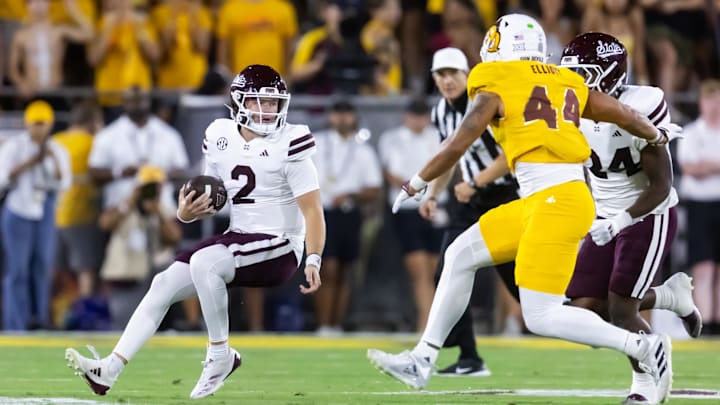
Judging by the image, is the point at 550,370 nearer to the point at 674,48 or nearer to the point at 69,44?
the point at 674,48

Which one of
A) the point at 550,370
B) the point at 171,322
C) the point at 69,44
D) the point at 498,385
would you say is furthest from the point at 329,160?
the point at 498,385

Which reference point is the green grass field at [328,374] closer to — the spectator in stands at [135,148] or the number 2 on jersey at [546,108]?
the number 2 on jersey at [546,108]

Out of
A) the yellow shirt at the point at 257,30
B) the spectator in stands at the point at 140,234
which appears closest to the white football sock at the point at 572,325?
the spectator in stands at the point at 140,234

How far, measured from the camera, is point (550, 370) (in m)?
8.88

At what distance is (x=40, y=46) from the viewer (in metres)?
13.1

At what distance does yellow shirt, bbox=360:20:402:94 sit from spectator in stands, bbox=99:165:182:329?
7.16 feet

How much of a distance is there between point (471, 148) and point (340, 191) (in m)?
4.01

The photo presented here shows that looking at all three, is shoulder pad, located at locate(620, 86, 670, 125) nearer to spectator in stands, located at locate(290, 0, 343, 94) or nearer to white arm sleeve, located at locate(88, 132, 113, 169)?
spectator in stands, located at locate(290, 0, 343, 94)


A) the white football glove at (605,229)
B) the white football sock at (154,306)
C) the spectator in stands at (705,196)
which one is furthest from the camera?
the spectator in stands at (705,196)

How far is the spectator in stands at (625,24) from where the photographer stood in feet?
41.4

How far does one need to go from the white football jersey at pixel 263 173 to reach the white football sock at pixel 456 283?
2.59 feet

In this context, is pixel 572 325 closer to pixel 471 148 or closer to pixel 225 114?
pixel 471 148

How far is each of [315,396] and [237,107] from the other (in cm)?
137

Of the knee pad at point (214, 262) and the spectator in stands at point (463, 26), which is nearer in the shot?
the knee pad at point (214, 262)
